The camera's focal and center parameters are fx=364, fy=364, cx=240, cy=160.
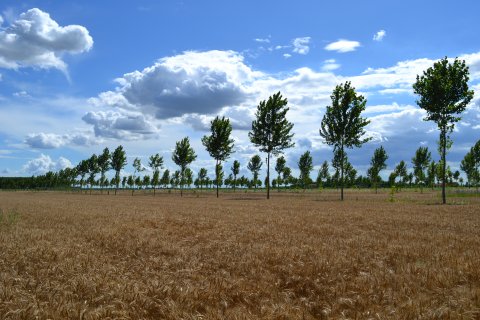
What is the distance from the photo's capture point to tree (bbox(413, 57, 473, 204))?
35.2 m

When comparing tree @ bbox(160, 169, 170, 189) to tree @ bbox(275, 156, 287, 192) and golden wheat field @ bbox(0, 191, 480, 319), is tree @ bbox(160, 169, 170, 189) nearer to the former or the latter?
tree @ bbox(275, 156, 287, 192)

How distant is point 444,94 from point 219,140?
1369 inches

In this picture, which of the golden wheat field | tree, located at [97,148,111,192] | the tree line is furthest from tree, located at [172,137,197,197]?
the golden wheat field

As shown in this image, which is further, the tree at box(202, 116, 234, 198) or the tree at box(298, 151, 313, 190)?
the tree at box(298, 151, 313, 190)

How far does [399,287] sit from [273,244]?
4506mm

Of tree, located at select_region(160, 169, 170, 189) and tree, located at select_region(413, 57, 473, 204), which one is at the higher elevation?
tree, located at select_region(413, 57, 473, 204)

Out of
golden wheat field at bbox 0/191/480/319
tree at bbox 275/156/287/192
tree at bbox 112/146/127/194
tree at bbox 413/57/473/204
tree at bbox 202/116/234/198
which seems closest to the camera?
golden wheat field at bbox 0/191/480/319

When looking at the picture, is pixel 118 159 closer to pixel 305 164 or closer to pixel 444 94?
pixel 305 164

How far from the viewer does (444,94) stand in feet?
115

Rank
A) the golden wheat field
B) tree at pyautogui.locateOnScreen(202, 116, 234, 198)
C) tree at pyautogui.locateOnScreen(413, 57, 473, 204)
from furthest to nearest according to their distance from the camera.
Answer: tree at pyautogui.locateOnScreen(202, 116, 234, 198), tree at pyautogui.locateOnScreen(413, 57, 473, 204), the golden wheat field

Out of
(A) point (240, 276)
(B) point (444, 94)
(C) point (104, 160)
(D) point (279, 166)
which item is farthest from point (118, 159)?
(A) point (240, 276)

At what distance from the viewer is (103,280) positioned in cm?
670

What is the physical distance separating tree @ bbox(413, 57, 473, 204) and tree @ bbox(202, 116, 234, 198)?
106ft

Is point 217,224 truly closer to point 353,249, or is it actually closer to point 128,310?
point 353,249
